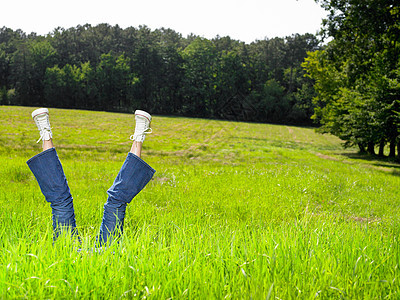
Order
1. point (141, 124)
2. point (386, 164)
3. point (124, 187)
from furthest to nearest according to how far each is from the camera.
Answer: point (386, 164)
point (141, 124)
point (124, 187)

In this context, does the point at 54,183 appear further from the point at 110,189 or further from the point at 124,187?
the point at 124,187

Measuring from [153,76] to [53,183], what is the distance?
81390mm

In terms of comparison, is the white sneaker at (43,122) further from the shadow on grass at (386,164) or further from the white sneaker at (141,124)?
the shadow on grass at (386,164)

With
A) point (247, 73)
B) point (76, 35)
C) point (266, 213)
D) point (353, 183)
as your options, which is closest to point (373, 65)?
point (353, 183)

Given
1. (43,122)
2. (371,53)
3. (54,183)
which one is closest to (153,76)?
(371,53)

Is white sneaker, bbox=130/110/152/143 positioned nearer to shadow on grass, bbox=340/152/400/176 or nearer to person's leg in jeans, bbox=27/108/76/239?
person's leg in jeans, bbox=27/108/76/239

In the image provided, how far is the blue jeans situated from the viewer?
325cm

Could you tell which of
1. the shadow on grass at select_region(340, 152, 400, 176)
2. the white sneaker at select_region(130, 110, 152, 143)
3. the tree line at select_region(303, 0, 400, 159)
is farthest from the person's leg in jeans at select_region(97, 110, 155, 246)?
the tree line at select_region(303, 0, 400, 159)

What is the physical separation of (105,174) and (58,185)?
6380mm

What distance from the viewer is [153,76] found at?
81.2 metres

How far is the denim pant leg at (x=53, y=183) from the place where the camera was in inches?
128

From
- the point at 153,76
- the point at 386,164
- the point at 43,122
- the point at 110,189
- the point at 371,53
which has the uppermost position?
the point at 153,76

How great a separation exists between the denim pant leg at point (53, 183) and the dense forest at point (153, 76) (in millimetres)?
75191

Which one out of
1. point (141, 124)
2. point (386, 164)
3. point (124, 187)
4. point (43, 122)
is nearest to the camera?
point (124, 187)
